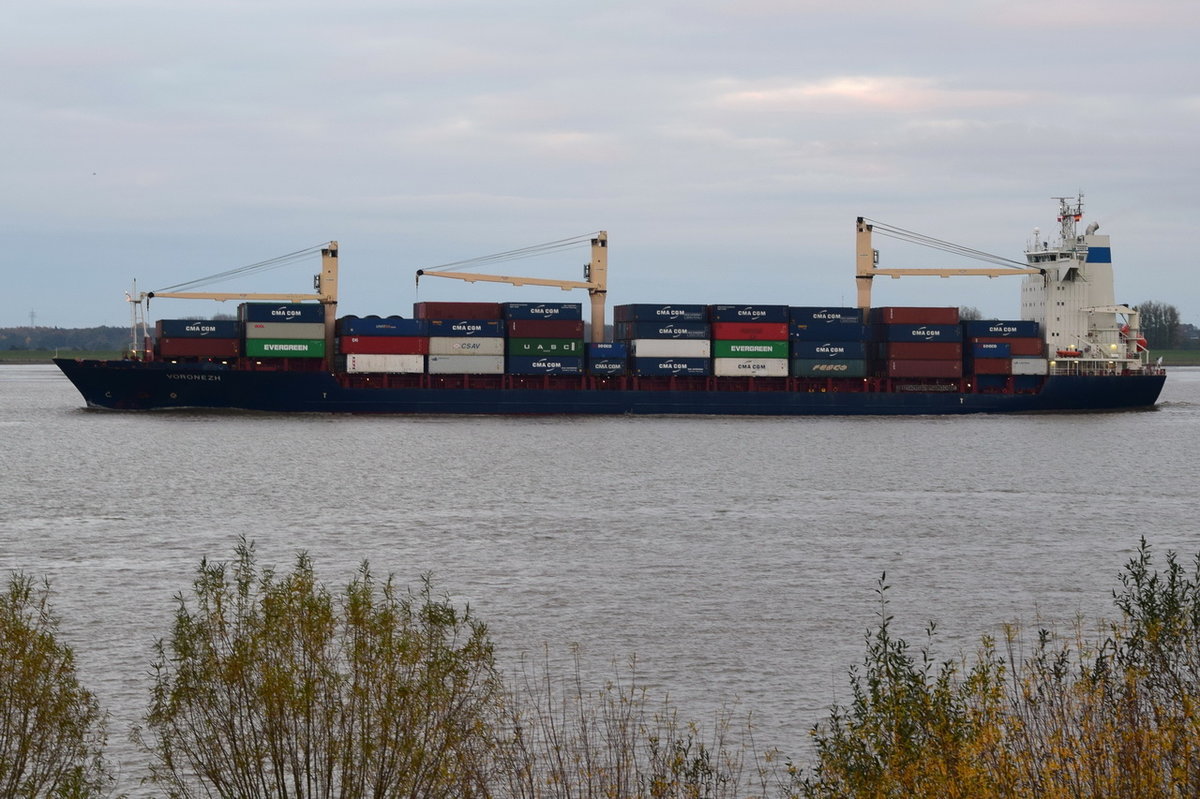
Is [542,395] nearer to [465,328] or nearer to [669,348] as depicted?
[465,328]

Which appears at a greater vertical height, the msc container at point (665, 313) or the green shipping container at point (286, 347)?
the msc container at point (665, 313)

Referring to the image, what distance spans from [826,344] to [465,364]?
872 inches

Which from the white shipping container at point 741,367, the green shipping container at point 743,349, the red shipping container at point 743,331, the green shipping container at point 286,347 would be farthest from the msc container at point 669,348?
the green shipping container at point 286,347

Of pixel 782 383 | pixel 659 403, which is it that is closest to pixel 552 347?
pixel 659 403

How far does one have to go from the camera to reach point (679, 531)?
3738cm

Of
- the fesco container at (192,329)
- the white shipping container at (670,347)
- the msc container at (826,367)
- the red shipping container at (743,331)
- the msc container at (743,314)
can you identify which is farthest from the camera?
the msc container at (826,367)

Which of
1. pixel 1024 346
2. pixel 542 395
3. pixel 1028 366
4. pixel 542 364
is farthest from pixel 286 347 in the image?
pixel 1028 366

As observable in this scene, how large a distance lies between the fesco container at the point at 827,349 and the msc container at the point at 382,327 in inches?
893

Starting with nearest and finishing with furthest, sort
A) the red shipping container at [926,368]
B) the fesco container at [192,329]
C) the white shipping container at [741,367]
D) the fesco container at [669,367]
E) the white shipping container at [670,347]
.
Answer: the fesco container at [192,329] → the white shipping container at [670,347] → the fesco container at [669,367] → the white shipping container at [741,367] → the red shipping container at [926,368]

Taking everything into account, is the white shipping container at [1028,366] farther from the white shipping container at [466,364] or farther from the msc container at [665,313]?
the white shipping container at [466,364]

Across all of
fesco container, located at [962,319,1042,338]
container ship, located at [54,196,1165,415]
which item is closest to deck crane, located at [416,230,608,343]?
container ship, located at [54,196,1165,415]

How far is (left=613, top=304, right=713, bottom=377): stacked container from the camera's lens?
79250 mm

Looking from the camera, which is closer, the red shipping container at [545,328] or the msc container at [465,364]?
the msc container at [465,364]

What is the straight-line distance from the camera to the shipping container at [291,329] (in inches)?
2997
